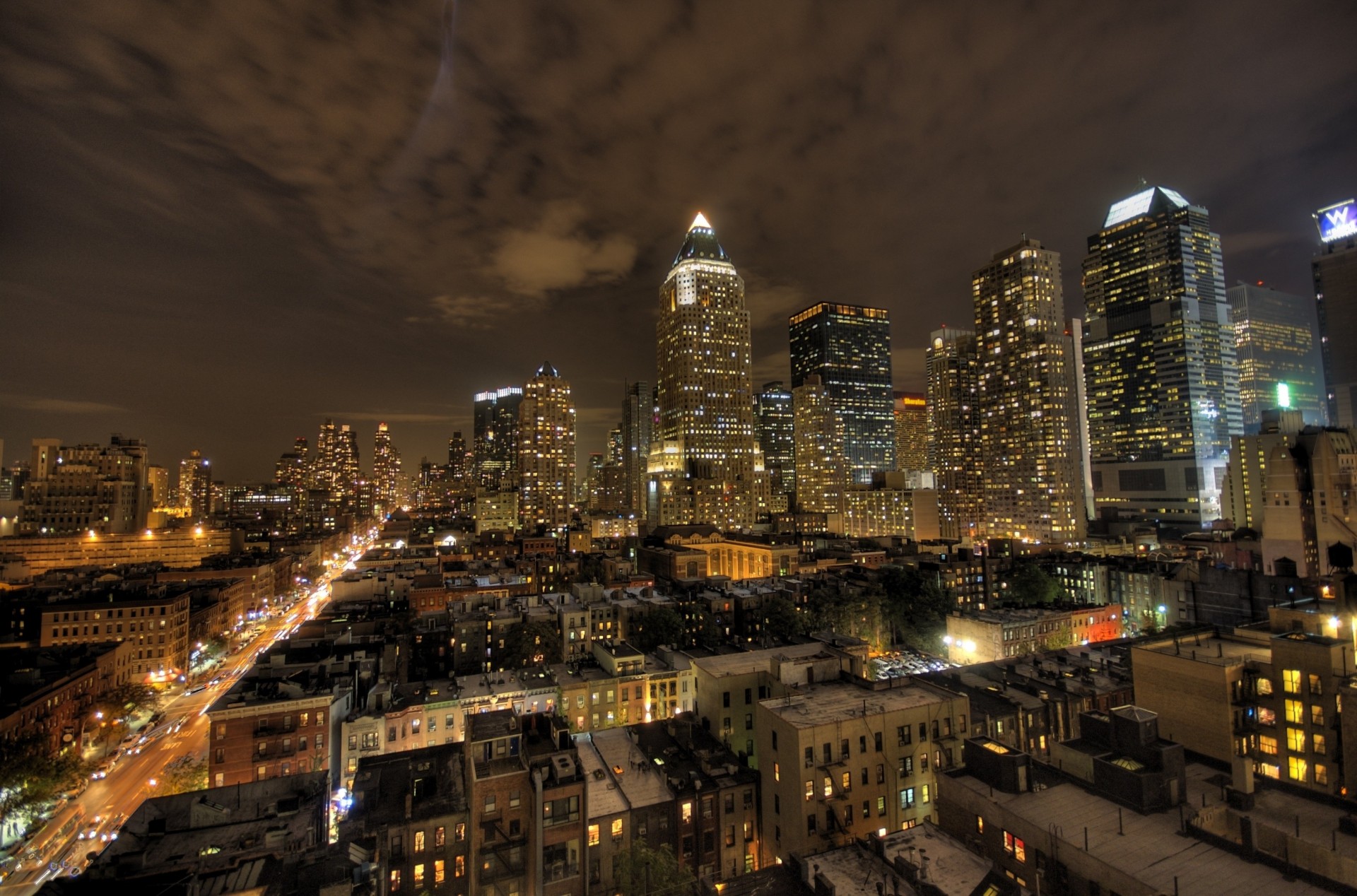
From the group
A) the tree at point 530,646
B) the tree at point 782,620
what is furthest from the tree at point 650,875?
the tree at point 782,620

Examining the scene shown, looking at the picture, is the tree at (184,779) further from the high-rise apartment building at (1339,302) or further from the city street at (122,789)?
the high-rise apartment building at (1339,302)

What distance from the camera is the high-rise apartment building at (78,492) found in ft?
464

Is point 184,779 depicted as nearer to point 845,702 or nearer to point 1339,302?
point 845,702

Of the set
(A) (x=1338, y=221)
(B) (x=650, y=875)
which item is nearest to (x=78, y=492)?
(B) (x=650, y=875)

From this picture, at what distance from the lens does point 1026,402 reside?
163 meters

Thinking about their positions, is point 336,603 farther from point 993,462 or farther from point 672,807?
point 993,462

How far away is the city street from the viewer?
38.2 metres

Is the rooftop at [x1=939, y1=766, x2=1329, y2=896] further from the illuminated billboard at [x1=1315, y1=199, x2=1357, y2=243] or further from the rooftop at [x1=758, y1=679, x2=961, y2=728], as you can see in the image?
the illuminated billboard at [x1=1315, y1=199, x2=1357, y2=243]

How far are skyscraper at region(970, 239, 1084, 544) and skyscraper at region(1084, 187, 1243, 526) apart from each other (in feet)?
95.6

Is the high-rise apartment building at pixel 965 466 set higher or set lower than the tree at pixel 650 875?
higher

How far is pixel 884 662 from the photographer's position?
74938 millimetres

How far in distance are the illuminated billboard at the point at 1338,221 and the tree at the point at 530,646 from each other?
195 metres

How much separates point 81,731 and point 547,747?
53667mm

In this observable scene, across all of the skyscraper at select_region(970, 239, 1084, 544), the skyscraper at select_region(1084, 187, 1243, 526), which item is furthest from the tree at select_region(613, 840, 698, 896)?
the skyscraper at select_region(1084, 187, 1243, 526)
